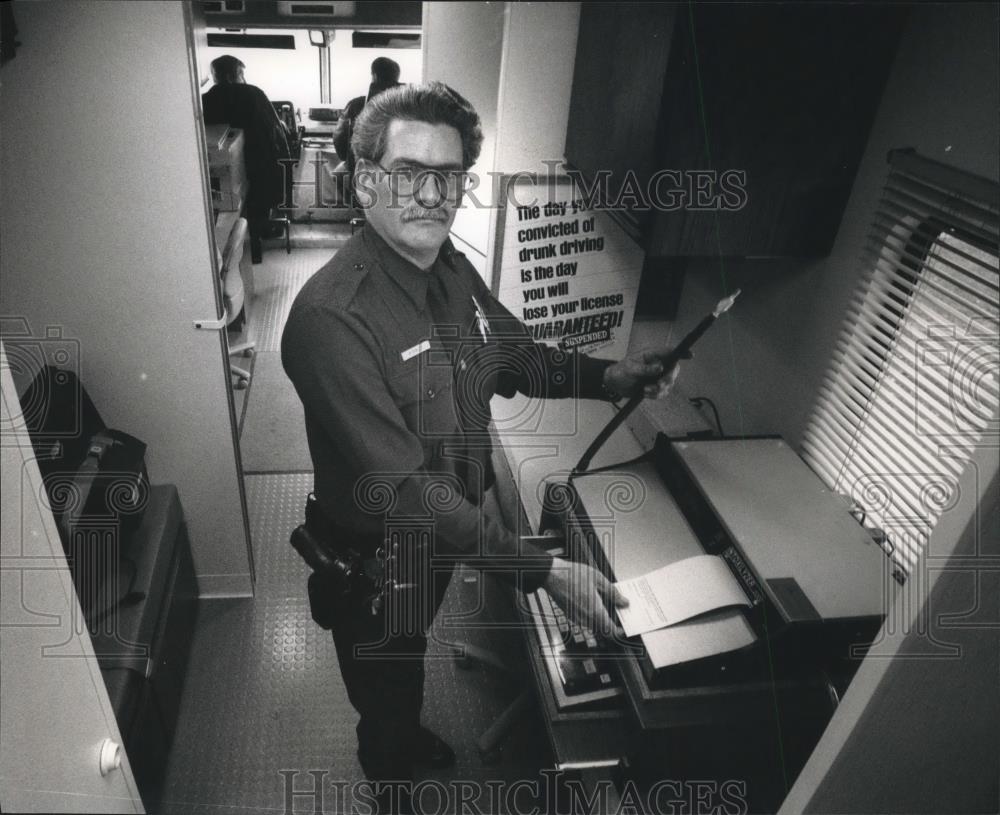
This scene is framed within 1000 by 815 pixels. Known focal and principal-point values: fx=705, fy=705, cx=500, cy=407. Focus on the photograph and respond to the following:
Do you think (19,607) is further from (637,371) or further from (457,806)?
(457,806)

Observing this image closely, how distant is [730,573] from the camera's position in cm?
132

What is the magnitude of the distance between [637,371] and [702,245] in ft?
1.01

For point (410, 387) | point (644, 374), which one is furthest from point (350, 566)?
point (644, 374)

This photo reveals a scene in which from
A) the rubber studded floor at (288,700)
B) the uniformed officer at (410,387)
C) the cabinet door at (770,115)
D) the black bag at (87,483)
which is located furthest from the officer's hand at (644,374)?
the black bag at (87,483)

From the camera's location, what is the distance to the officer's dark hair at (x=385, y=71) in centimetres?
111

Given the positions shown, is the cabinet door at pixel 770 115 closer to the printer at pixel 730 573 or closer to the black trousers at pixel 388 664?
the printer at pixel 730 573

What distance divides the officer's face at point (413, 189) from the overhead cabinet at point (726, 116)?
24cm

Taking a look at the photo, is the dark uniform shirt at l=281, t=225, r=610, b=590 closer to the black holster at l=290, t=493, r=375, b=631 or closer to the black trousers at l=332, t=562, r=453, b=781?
the black holster at l=290, t=493, r=375, b=631

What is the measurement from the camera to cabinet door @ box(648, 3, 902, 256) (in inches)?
46.8

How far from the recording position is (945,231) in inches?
50.5

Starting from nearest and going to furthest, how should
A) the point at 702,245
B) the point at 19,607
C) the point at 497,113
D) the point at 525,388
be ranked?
the point at 19,607 < the point at 497,113 < the point at 702,245 < the point at 525,388

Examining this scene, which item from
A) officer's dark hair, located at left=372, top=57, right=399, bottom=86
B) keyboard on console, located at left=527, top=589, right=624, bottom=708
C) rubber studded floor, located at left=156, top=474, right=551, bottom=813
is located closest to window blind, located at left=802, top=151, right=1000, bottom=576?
keyboard on console, located at left=527, top=589, right=624, bottom=708

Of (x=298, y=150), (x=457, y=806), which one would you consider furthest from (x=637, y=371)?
(x=457, y=806)

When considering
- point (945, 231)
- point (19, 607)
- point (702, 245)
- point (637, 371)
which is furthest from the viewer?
point (637, 371)
